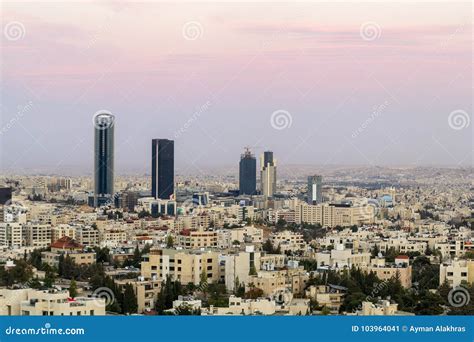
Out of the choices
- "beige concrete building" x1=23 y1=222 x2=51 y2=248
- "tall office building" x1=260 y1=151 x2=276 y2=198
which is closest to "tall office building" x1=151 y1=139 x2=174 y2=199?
"tall office building" x1=260 y1=151 x2=276 y2=198

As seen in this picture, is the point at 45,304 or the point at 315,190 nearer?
the point at 45,304

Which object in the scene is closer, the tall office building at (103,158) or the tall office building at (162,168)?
the tall office building at (103,158)

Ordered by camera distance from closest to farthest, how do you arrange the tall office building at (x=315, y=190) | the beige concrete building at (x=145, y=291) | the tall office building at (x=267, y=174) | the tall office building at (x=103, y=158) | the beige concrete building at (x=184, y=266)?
the beige concrete building at (x=145, y=291) < the beige concrete building at (x=184, y=266) < the tall office building at (x=103, y=158) < the tall office building at (x=267, y=174) < the tall office building at (x=315, y=190)

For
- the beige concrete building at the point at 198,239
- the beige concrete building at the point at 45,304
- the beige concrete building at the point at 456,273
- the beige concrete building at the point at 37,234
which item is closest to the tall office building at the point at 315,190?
the beige concrete building at the point at 198,239

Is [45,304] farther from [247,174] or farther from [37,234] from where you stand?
[247,174]

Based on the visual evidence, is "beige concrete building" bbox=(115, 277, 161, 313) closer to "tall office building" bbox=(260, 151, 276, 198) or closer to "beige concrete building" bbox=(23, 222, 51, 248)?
"beige concrete building" bbox=(23, 222, 51, 248)

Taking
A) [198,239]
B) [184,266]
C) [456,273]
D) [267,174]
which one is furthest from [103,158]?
[456,273]

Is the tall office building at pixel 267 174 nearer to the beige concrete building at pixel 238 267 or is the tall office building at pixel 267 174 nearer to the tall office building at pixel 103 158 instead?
the tall office building at pixel 103 158
